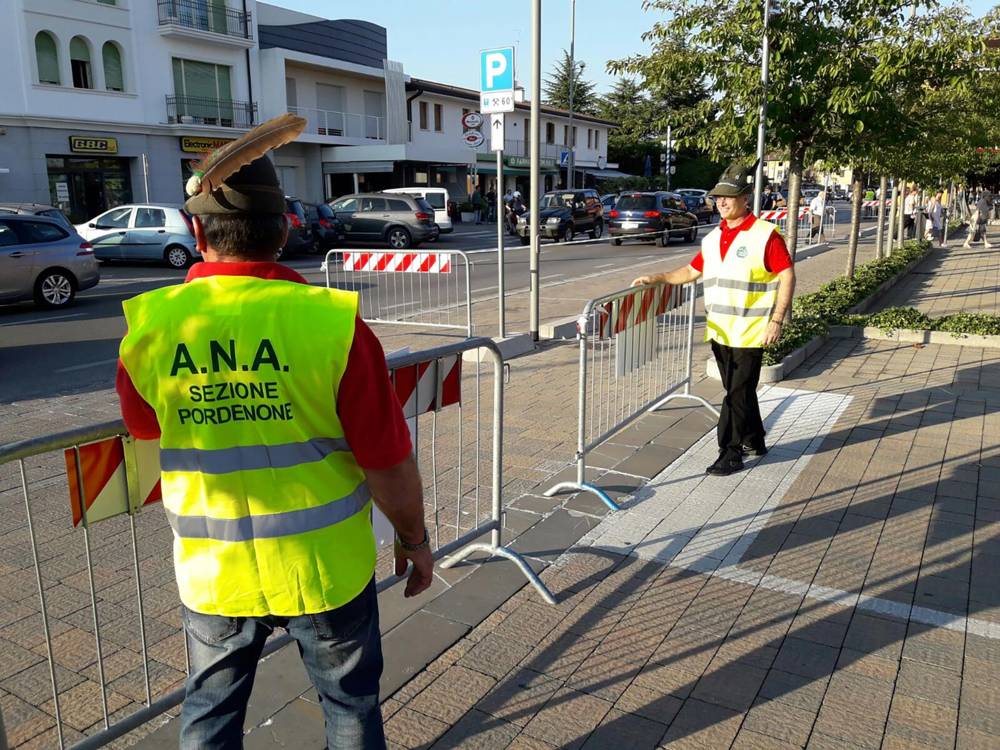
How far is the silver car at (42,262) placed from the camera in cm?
1262

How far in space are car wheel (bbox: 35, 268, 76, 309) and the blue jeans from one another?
1283 centimetres

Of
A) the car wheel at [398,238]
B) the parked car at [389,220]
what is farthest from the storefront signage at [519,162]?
the car wheel at [398,238]

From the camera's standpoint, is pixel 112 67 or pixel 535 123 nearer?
pixel 535 123

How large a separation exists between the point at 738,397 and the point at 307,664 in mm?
3969

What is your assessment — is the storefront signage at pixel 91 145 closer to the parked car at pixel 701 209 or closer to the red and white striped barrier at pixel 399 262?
the red and white striped barrier at pixel 399 262

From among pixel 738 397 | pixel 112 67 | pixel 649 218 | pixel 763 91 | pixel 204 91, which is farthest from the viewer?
pixel 204 91

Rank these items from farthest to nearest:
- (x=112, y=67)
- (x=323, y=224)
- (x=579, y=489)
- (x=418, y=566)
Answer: (x=112, y=67), (x=323, y=224), (x=579, y=489), (x=418, y=566)

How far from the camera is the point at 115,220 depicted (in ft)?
67.3

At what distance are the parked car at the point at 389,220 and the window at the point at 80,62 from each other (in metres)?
10.5

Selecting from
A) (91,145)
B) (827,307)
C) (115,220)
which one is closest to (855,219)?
(827,307)

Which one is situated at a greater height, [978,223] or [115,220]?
[115,220]

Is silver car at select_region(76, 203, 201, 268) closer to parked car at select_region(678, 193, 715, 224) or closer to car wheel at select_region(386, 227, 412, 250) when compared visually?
car wheel at select_region(386, 227, 412, 250)

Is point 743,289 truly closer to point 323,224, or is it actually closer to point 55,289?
point 55,289

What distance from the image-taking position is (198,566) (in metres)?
2.02
